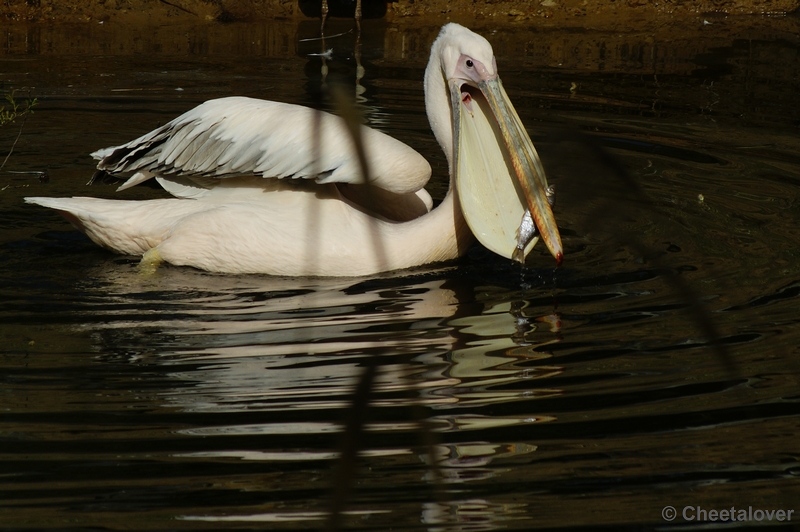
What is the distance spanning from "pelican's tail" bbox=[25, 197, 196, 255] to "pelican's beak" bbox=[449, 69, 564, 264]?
1232mm

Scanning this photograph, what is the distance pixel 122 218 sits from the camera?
4.39 metres

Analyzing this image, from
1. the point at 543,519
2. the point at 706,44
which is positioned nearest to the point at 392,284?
the point at 543,519

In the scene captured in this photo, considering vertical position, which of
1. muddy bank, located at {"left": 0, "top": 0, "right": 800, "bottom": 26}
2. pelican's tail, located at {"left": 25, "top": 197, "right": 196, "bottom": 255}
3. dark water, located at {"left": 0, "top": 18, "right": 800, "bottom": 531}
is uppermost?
muddy bank, located at {"left": 0, "top": 0, "right": 800, "bottom": 26}

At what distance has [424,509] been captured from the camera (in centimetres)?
235

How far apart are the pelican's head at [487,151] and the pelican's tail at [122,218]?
1228 mm

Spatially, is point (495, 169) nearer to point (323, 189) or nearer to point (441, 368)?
point (323, 189)

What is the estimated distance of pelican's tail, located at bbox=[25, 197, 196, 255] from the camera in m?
4.38

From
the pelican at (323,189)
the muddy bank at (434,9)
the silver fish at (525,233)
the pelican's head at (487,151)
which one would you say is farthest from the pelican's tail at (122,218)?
the muddy bank at (434,9)

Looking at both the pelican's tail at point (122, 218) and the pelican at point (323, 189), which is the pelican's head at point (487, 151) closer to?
the pelican at point (323, 189)

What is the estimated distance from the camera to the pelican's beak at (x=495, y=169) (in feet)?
12.6

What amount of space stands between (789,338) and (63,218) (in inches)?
127

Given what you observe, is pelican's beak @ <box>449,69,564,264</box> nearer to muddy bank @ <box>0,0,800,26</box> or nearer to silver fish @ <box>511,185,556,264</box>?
silver fish @ <box>511,185,556,264</box>

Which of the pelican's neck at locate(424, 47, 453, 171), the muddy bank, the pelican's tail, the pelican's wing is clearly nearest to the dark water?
the pelican's tail

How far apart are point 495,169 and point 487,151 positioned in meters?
0.08
